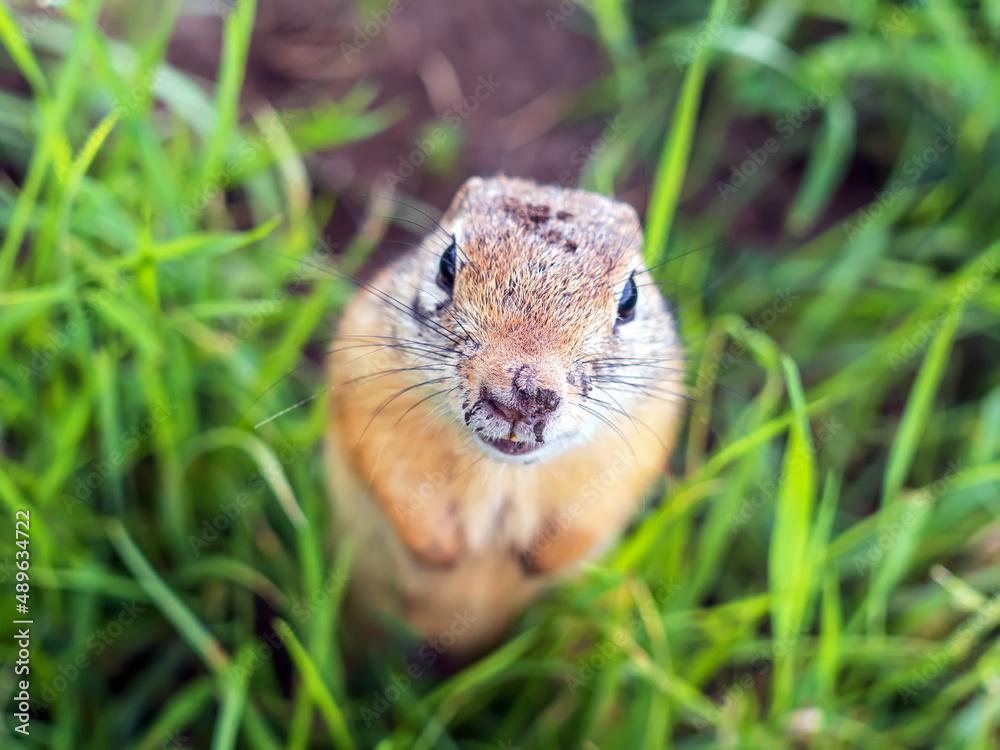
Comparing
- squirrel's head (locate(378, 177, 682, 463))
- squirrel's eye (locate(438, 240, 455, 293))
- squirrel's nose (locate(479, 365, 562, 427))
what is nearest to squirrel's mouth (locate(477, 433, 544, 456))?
squirrel's head (locate(378, 177, 682, 463))

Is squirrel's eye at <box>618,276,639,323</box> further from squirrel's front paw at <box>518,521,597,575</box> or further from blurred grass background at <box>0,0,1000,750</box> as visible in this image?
squirrel's front paw at <box>518,521,597,575</box>

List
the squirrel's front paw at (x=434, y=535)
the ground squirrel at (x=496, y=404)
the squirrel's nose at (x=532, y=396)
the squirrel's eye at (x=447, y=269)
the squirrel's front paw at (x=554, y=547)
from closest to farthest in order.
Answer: the squirrel's nose at (x=532, y=396) < the ground squirrel at (x=496, y=404) < the squirrel's eye at (x=447, y=269) < the squirrel's front paw at (x=434, y=535) < the squirrel's front paw at (x=554, y=547)

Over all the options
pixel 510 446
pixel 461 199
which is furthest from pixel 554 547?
pixel 461 199

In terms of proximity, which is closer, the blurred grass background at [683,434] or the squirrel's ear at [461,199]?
the squirrel's ear at [461,199]

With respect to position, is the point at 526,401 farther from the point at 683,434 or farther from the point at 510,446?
the point at 683,434

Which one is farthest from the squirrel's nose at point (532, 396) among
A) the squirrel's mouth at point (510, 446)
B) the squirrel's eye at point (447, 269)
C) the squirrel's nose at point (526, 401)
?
the squirrel's eye at point (447, 269)

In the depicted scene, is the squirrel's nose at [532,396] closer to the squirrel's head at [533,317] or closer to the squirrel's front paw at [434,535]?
the squirrel's head at [533,317]

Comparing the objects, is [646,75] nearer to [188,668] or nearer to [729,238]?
[729,238]
